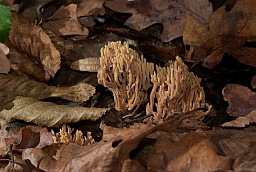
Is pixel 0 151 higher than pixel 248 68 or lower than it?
lower

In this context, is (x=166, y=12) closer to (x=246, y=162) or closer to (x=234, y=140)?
(x=234, y=140)

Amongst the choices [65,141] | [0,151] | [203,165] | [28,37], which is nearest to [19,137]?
[0,151]

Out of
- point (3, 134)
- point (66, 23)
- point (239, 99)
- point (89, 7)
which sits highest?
point (89, 7)

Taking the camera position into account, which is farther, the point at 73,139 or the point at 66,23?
the point at 66,23

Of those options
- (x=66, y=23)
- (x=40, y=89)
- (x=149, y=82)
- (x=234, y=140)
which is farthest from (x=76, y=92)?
(x=234, y=140)

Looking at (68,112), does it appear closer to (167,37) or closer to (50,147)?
(50,147)

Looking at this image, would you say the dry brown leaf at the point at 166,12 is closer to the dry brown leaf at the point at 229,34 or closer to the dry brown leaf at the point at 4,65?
the dry brown leaf at the point at 229,34

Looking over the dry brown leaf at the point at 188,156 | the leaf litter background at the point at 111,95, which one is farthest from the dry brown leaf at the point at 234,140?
the dry brown leaf at the point at 188,156
